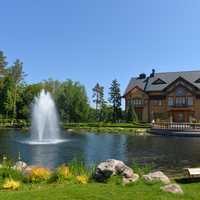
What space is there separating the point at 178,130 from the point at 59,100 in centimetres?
3010

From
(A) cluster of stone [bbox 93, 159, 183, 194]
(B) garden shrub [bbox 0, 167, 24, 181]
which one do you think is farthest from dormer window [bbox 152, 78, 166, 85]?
(B) garden shrub [bbox 0, 167, 24, 181]

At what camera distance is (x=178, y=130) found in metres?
48.2

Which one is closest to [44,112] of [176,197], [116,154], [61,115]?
[116,154]

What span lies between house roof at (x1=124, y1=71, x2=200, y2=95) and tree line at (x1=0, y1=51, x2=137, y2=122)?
4.48 m

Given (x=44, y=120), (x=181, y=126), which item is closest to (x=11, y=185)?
(x=44, y=120)

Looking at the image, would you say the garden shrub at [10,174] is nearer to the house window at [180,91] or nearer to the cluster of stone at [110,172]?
the cluster of stone at [110,172]

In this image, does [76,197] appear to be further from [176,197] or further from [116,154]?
[116,154]

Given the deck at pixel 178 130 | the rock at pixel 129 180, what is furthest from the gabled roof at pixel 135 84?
the rock at pixel 129 180

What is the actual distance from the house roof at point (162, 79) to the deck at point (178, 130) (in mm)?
20436

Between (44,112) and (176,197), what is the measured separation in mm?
34894

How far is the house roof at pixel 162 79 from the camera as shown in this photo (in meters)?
70.1

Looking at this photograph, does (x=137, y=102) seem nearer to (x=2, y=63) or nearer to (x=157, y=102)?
(x=157, y=102)

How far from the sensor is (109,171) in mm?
11266

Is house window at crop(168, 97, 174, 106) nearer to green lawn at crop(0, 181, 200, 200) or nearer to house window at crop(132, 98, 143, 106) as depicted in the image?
house window at crop(132, 98, 143, 106)
